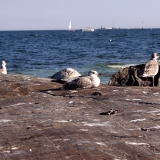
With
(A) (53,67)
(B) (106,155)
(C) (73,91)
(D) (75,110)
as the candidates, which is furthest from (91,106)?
(A) (53,67)

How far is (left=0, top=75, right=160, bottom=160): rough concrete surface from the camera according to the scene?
5809 millimetres

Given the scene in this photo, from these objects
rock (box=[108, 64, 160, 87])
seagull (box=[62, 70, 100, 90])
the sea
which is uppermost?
seagull (box=[62, 70, 100, 90])

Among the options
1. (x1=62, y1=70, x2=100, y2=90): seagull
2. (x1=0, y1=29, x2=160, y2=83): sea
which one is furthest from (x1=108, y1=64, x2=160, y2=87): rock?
(x1=0, y1=29, x2=160, y2=83): sea

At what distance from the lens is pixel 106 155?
5.66 m

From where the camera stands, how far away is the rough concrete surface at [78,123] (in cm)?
581

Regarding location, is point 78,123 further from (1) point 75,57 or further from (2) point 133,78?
(1) point 75,57

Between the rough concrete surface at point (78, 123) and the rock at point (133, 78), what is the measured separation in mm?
3174

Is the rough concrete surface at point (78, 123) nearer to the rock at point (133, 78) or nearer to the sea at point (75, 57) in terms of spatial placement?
the rock at point (133, 78)

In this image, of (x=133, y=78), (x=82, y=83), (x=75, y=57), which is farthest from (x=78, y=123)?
(x=75, y=57)

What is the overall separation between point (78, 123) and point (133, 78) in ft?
23.7

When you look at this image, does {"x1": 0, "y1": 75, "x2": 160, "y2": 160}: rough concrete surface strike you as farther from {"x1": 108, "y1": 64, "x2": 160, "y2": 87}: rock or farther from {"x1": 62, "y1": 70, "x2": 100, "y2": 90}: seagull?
{"x1": 108, "y1": 64, "x2": 160, "y2": 87}: rock

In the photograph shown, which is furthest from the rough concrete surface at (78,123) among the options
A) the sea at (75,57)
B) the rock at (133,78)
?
the sea at (75,57)

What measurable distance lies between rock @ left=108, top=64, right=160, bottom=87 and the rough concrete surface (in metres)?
3.17

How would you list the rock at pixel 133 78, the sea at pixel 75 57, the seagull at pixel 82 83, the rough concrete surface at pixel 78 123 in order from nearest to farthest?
1. the rough concrete surface at pixel 78 123
2. the seagull at pixel 82 83
3. the rock at pixel 133 78
4. the sea at pixel 75 57
